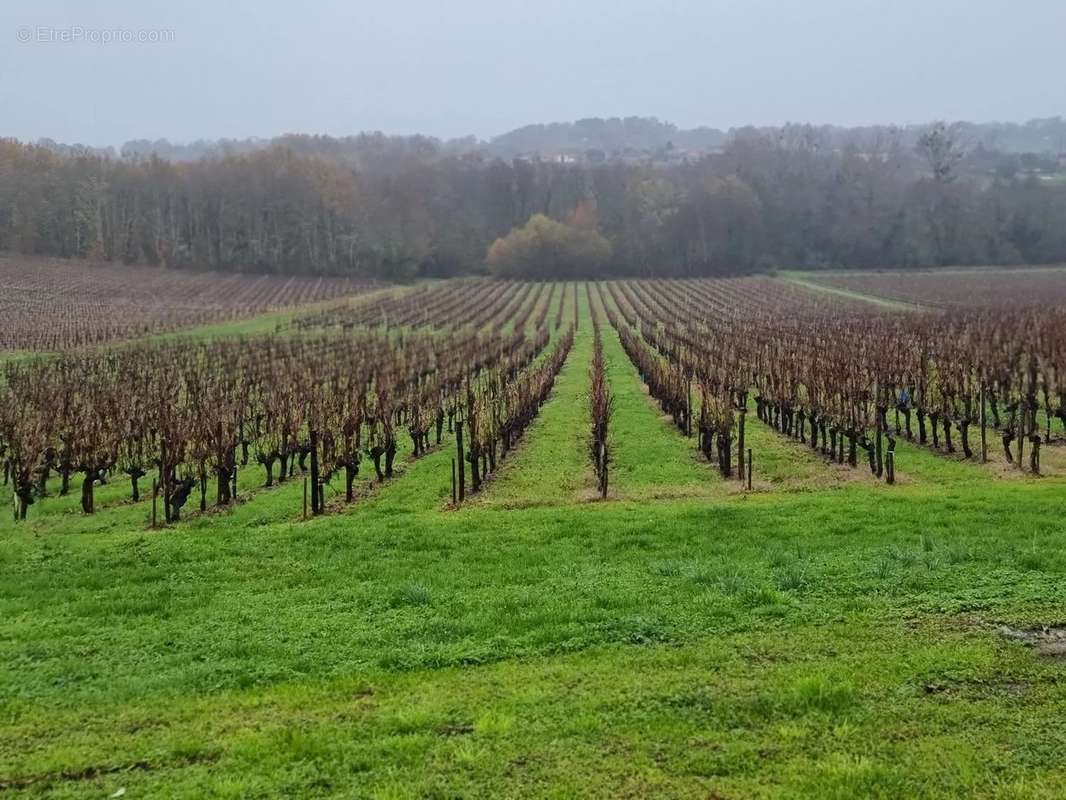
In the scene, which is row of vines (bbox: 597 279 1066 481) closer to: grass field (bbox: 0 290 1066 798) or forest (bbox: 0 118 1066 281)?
grass field (bbox: 0 290 1066 798)

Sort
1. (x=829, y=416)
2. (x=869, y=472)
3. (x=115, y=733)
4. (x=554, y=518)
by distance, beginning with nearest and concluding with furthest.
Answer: (x=115, y=733) < (x=554, y=518) < (x=869, y=472) < (x=829, y=416)

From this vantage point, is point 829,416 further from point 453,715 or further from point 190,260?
point 190,260

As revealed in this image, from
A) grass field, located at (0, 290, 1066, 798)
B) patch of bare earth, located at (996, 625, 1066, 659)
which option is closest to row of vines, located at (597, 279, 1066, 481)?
grass field, located at (0, 290, 1066, 798)

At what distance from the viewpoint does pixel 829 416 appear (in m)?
20.4

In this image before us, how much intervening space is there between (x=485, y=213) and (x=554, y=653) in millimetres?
115258

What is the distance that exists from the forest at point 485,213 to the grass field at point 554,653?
278ft

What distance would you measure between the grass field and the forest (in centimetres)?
8484

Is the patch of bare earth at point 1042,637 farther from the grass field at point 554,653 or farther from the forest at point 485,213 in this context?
the forest at point 485,213

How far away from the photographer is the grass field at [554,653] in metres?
5.89

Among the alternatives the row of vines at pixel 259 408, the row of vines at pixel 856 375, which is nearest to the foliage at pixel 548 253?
the row of vines at pixel 856 375

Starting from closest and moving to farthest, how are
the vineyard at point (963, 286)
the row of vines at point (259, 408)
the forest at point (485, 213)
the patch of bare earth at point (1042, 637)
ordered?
the patch of bare earth at point (1042, 637), the row of vines at point (259, 408), the vineyard at point (963, 286), the forest at point (485, 213)

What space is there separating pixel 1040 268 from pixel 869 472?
94283 millimetres

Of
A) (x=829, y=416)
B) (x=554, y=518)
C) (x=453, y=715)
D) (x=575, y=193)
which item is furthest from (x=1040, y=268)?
(x=453, y=715)

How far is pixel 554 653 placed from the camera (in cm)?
805
